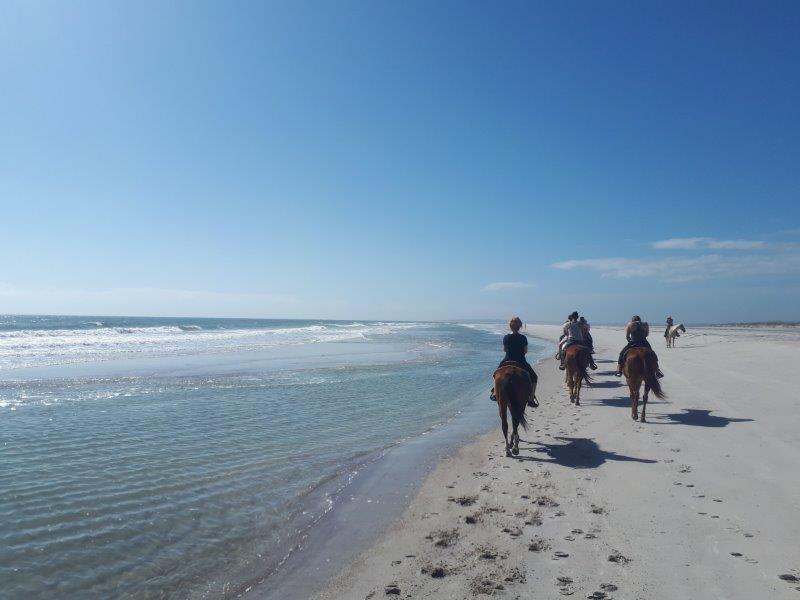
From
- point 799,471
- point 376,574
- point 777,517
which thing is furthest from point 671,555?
point 799,471

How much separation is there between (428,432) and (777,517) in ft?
19.9

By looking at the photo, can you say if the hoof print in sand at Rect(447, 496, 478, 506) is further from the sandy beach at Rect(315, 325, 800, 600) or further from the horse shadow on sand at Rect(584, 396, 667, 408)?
the horse shadow on sand at Rect(584, 396, 667, 408)

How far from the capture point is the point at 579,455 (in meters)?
7.78

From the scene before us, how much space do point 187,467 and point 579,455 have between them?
604 cm

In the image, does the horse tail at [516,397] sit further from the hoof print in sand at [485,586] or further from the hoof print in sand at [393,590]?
the hoof print in sand at [393,590]

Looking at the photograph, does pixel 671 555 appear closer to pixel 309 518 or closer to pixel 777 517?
pixel 777 517

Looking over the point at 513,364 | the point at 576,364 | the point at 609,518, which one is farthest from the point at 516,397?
the point at 576,364

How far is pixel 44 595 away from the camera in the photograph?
4.13m

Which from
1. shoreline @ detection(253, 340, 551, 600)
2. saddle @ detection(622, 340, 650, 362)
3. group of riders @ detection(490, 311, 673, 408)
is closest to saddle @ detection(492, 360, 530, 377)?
group of riders @ detection(490, 311, 673, 408)

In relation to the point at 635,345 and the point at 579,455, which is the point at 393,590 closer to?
the point at 579,455

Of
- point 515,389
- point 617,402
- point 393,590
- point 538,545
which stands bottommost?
point 393,590

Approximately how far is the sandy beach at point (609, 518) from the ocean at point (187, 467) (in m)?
1.09

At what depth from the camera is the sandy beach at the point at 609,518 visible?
4.04m

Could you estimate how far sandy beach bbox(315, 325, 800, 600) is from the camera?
13.3ft
